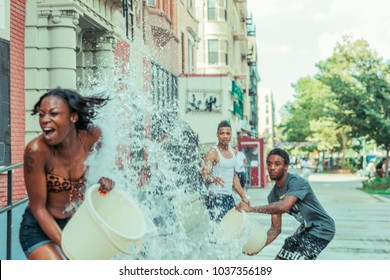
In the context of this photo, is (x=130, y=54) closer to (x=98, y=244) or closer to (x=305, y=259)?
(x=305, y=259)

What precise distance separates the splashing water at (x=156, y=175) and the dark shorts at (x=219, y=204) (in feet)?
0.17

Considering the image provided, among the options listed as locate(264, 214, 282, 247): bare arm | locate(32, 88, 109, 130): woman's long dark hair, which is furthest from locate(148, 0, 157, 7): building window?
locate(32, 88, 109, 130): woman's long dark hair

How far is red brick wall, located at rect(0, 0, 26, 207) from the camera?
4.93 metres

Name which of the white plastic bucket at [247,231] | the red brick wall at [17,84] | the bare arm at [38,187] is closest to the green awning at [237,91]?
the red brick wall at [17,84]

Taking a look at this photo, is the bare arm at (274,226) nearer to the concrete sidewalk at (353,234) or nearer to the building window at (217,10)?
the concrete sidewalk at (353,234)

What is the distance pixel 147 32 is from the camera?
8.09m

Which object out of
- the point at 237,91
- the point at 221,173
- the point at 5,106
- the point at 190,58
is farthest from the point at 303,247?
the point at 190,58

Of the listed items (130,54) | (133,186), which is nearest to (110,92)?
(133,186)

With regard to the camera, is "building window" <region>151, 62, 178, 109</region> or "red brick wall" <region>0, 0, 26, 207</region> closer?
"red brick wall" <region>0, 0, 26, 207</region>

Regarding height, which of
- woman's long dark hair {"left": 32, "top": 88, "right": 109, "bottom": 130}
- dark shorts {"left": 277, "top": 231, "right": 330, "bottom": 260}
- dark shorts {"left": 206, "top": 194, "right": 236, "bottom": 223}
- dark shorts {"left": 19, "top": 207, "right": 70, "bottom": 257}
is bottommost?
dark shorts {"left": 277, "top": 231, "right": 330, "bottom": 260}

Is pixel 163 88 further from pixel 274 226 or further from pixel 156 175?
pixel 274 226

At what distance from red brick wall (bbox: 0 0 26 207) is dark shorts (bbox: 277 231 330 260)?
1678mm

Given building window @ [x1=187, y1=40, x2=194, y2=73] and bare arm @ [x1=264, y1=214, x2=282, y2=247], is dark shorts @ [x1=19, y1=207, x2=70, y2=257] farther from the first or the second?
building window @ [x1=187, y1=40, x2=194, y2=73]

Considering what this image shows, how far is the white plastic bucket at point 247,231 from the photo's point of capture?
3.99m
